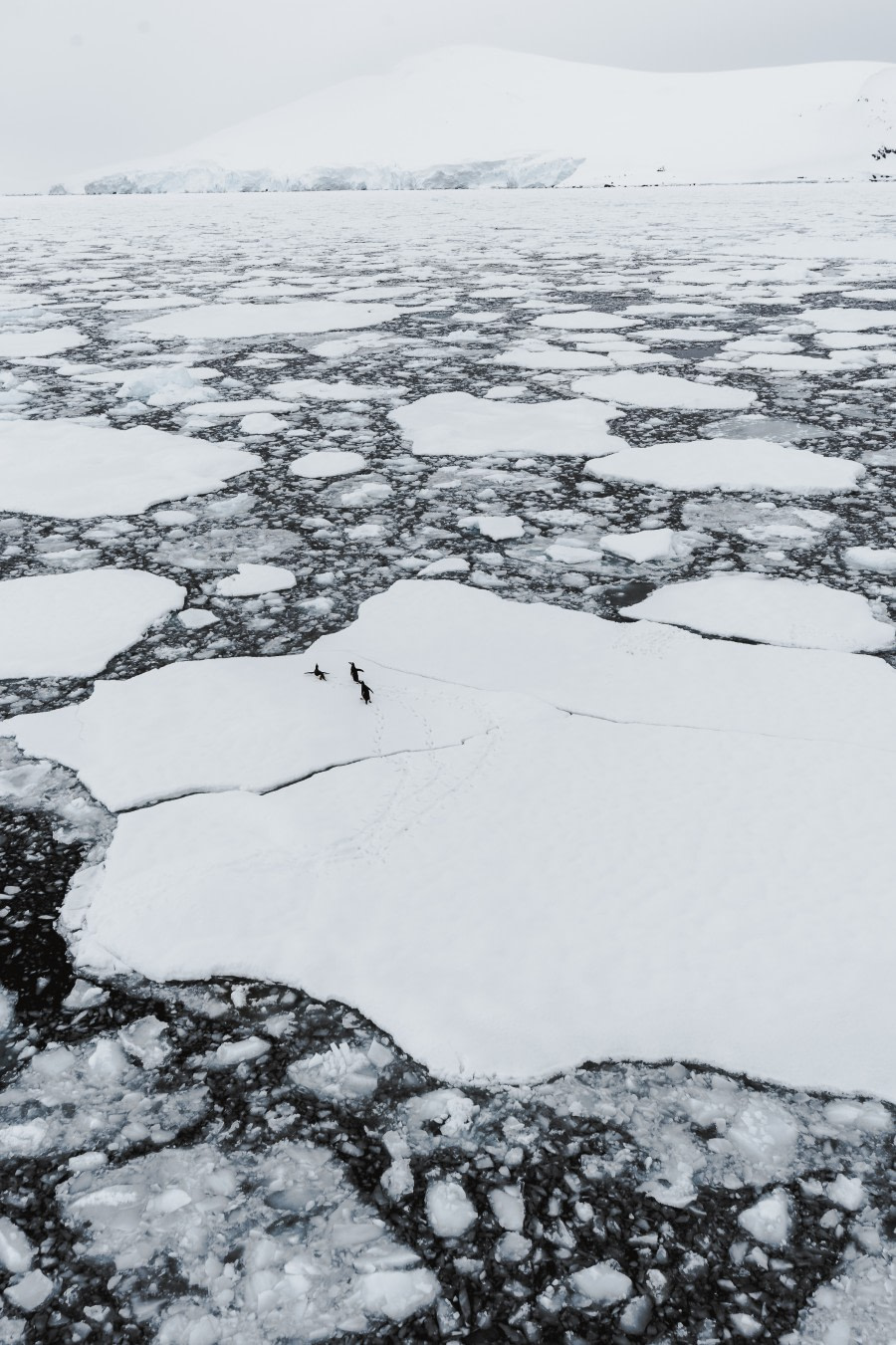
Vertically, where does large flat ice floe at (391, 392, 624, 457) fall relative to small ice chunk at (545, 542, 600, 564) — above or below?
above

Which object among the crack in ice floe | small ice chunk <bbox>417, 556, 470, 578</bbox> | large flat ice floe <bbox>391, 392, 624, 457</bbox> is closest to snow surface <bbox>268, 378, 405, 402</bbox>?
large flat ice floe <bbox>391, 392, 624, 457</bbox>

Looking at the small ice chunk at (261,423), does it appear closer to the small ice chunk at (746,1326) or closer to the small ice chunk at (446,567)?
the small ice chunk at (446,567)

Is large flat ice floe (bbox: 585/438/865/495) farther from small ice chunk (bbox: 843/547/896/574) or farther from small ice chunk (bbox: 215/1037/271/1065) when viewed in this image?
small ice chunk (bbox: 215/1037/271/1065)

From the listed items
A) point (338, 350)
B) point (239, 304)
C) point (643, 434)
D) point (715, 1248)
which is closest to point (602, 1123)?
point (715, 1248)

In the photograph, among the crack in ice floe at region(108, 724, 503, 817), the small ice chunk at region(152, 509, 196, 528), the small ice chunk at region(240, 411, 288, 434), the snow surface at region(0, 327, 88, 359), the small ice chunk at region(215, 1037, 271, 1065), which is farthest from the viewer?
the snow surface at region(0, 327, 88, 359)

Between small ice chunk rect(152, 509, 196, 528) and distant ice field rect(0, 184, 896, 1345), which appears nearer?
Answer: distant ice field rect(0, 184, 896, 1345)

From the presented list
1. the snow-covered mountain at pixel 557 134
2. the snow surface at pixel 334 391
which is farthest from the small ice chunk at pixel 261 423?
the snow-covered mountain at pixel 557 134

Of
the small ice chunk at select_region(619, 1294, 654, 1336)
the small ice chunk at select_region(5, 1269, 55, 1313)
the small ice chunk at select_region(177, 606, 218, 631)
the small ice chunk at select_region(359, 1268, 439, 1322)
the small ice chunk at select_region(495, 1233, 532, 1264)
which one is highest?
the small ice chunk at select_region(177, 606, 218, 631)
